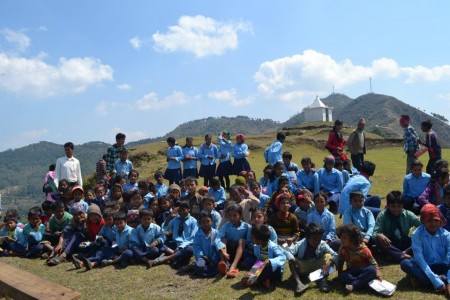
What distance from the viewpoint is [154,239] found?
7.21 metres

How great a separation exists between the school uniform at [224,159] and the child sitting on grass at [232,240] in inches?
231

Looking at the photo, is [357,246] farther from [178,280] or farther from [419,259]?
[178,280]

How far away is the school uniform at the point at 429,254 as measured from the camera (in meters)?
5.11

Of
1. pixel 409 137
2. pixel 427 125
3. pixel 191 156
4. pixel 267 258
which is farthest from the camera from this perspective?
pixel 191 156

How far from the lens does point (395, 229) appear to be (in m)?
6.18

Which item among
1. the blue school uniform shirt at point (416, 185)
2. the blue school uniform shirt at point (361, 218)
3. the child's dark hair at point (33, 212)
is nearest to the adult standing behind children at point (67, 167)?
the child's dark hair at point (33, 212)

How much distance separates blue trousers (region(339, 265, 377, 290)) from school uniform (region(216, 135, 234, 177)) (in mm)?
7212

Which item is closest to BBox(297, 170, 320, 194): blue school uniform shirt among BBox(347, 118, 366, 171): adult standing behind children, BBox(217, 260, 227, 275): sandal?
BBox(347, 118, 366, 171): adult standing behind children

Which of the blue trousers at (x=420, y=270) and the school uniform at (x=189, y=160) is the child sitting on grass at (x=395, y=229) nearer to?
the blue trousers at (x=420, y=270)

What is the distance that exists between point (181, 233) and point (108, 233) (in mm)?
1379

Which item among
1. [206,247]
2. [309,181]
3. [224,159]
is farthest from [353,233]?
[224,159]

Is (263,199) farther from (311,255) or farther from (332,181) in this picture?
(311,255)

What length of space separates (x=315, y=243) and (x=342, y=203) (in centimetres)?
180

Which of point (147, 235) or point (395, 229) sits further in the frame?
point (147, 235)
